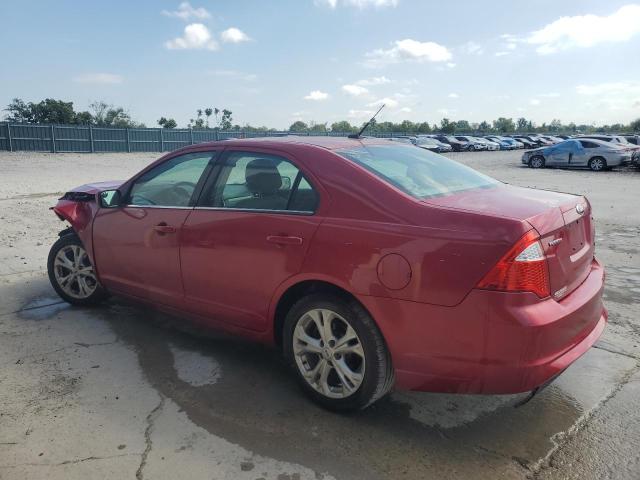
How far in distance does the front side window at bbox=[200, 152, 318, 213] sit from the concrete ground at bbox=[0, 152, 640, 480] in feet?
3.91

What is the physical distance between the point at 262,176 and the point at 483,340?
1.81 m

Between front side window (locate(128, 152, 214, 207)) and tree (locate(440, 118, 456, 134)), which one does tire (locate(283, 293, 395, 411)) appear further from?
tree (locate(440, 118, 456, 134))

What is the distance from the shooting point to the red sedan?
2.50 metres

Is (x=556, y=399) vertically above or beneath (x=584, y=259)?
beneath

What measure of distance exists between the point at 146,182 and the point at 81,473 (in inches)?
92.3

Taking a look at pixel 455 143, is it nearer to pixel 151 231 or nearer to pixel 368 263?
pixel 151 231

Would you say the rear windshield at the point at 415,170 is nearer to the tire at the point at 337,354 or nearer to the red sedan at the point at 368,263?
the red sedan at the point at 368,263

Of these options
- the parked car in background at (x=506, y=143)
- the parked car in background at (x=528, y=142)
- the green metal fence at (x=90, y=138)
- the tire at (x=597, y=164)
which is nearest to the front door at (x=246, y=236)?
the tire at (x=597, y=164)

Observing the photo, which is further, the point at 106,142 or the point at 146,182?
the point at 106,142

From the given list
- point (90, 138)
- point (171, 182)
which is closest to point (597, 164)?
point (171, 182)

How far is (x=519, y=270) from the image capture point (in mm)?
2445

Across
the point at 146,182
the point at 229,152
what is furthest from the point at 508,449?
the point at 146,182

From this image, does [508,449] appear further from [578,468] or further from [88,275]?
[88,275]

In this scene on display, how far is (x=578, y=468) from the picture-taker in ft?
8.58
